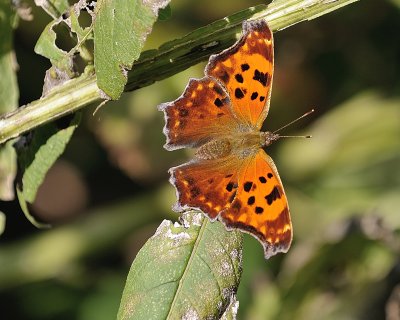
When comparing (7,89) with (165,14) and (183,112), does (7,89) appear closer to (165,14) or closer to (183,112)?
(183,112)

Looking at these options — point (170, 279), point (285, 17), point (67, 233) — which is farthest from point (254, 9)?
point (67, 233)

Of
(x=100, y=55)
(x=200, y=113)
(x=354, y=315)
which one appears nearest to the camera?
(x=100, y=55)

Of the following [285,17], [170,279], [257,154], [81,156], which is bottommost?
[81,156]

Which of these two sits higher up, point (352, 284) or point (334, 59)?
point (334, 59)

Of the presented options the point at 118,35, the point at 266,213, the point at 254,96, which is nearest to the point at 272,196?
the point at 266,213

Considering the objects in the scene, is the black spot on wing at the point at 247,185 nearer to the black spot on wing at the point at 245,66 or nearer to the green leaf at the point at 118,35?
the black spot on wing at the point at 245,66

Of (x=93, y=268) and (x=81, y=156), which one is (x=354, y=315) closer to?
(x=93, y=268)
